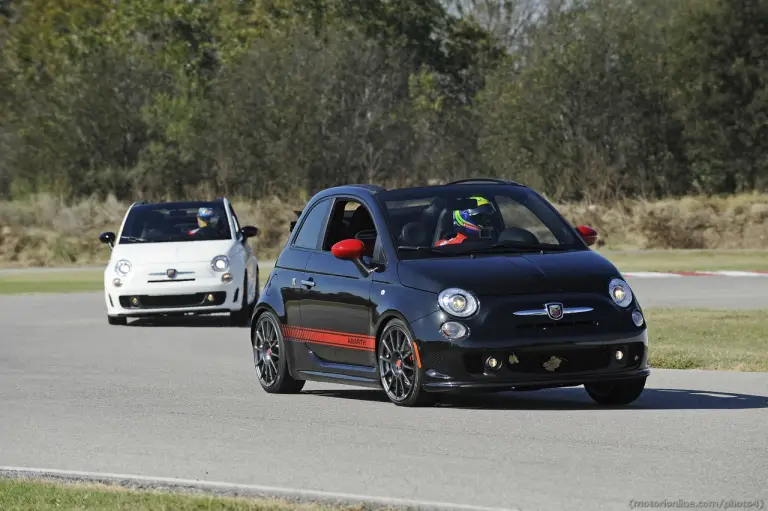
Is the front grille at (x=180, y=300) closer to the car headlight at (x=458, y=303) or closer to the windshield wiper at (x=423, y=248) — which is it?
the windshield wiper at (x=423, y=248)

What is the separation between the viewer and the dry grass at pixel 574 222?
157 feet

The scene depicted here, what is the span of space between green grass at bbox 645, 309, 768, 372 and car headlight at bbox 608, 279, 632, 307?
12.5ft

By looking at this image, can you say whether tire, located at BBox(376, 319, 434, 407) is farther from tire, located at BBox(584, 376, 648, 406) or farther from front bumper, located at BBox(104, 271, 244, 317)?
front bumper, located at BBox(104, 271, 244, 317)

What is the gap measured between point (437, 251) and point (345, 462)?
3085 millimetres

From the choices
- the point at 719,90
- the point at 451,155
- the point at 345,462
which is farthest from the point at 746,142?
the point at 345,462

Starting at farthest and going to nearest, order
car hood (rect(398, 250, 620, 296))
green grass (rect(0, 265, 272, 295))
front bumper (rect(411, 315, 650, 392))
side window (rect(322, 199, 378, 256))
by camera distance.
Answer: green grass (rect(0, 265, 272, 295)) → side window (rect(322, 199, 378, 256)) → car hood (rect(398, 250, 620, 296)) → front bumper (rect(411, 315, 650, 392))

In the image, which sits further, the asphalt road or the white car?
the asphalt road

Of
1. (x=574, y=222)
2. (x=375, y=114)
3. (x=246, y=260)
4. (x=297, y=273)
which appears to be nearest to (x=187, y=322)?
(x=246, y=260)

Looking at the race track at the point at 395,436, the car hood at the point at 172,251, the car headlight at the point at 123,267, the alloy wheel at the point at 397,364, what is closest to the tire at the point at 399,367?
the alloy wheel at the point at 397,364

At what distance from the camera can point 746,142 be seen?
2436 inches

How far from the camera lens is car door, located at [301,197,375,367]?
41.2ft

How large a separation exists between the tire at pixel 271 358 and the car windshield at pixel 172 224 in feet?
31.3

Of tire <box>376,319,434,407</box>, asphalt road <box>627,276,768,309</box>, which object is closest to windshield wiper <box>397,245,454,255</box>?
tire <box>376,319,434,407</box>

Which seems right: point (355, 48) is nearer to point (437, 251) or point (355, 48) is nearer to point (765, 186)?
point (765, 186)
